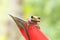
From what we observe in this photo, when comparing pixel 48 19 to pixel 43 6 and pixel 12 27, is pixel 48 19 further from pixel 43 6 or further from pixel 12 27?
pixel 12 27

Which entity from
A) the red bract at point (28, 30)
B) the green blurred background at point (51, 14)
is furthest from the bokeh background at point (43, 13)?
the red bract at point (28, 30)

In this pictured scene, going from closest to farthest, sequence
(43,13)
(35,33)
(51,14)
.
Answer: (35,33) → (51,14) → (43,13)

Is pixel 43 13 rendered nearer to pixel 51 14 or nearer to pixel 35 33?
pixel 51 14

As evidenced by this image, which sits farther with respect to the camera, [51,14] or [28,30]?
[51,14]

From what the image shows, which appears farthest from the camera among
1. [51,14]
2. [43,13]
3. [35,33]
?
[43,13]

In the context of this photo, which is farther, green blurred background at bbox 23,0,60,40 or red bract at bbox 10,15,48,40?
green blurred background at bbox 23,0,60,40

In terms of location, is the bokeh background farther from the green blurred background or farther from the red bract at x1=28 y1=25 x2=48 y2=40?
the red bract at x1=28 y1=25 x2=48 y2=40

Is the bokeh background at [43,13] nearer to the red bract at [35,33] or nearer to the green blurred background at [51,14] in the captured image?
the green blurred background at [51,14]

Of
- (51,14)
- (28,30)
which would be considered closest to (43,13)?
(51,14)

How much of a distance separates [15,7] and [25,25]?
5.70ft

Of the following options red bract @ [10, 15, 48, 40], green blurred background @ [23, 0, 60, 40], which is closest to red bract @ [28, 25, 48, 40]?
red bract @ [10, 15, 48, 40]

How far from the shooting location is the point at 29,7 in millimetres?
2654

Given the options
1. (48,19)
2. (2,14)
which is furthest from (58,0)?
(2,14)

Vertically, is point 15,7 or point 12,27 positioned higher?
point 15,7
